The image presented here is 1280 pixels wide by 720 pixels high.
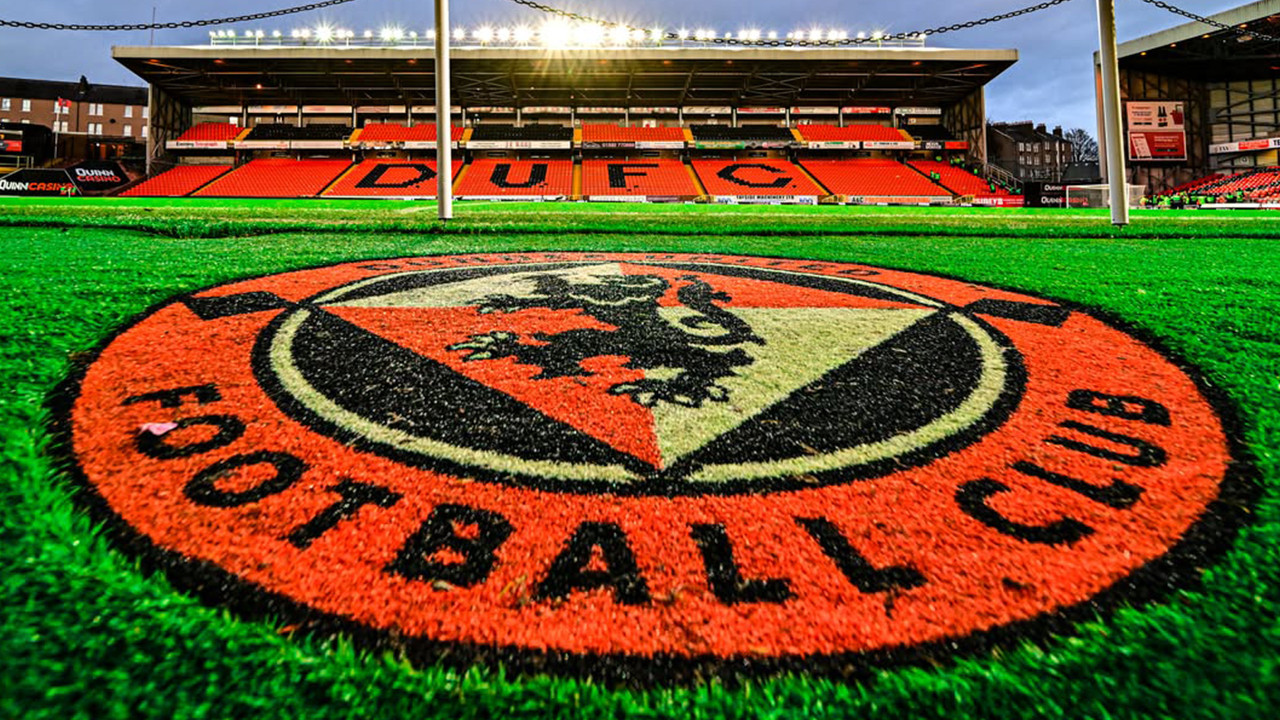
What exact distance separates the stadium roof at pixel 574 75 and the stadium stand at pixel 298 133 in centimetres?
197

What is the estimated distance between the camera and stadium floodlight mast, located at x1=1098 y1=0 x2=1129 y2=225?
6887 mm

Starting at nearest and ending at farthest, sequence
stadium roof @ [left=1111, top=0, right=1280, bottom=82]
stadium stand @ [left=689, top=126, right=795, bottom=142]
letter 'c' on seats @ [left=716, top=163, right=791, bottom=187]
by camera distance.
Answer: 1. stadium roof @ [left=1111, top=0, right=1280, bottom=82]
2. letter 'c' on seats @ [left=716, top=163, right=791, bottom=187]
3. stadium stand @ [left=689, top=126, right=795, bottom=142]

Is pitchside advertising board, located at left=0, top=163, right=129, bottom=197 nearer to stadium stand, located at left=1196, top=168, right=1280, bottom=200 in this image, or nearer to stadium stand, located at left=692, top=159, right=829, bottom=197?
stadium stand, located at left=692, top=159, right=829, bottom=197

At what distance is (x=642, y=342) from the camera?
2.10m

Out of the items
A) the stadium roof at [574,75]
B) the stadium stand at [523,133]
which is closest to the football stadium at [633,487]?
the stadium roof at [574,75]

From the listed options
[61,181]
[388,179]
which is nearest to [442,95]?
[388,179]

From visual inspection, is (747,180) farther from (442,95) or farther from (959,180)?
(442,95)

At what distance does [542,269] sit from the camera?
3350 mm

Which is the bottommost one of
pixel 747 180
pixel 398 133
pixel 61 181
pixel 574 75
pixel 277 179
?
pixel 61 181

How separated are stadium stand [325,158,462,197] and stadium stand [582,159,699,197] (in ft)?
22.8

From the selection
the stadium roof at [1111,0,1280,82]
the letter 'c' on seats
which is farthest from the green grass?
the stadium roof at [1111,0,1280,82]

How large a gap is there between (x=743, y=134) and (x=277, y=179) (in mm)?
24546

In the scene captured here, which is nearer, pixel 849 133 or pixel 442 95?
pixel 442 95

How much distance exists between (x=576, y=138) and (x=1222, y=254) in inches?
1226
